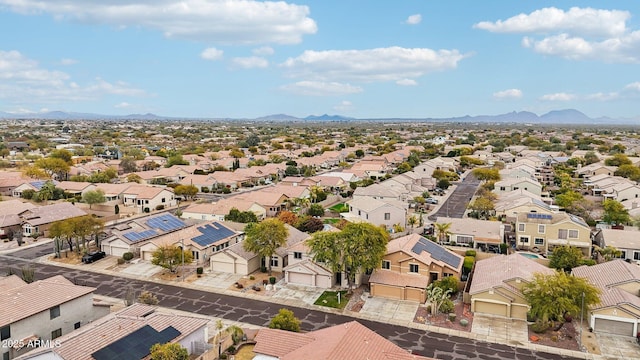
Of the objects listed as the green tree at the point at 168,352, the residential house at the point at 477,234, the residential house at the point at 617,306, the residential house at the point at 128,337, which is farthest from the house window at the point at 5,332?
the residential house at the point at 477,234

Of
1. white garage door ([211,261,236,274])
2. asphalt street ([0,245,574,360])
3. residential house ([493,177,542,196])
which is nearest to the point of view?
asphalt street ([0,245,574,360])

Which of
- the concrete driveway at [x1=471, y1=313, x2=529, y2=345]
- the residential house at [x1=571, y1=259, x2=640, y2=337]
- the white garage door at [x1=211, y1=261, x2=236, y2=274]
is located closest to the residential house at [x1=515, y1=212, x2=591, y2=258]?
the residential house at [x1=571, y1=259, x2=640, y2=337]

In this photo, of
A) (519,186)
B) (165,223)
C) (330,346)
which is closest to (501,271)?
(330,346)

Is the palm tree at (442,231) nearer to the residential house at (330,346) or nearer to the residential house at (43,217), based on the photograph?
the residential house at (330,346)

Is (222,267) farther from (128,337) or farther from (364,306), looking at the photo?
(128,337)

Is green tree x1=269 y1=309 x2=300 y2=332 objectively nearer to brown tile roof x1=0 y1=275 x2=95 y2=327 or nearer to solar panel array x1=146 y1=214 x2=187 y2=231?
brown tile roof x1=0 y1=275 x2=95 y2=327

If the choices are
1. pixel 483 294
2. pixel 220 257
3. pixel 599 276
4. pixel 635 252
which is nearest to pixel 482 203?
pixel 635 252

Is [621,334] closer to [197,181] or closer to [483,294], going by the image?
[483,294]
